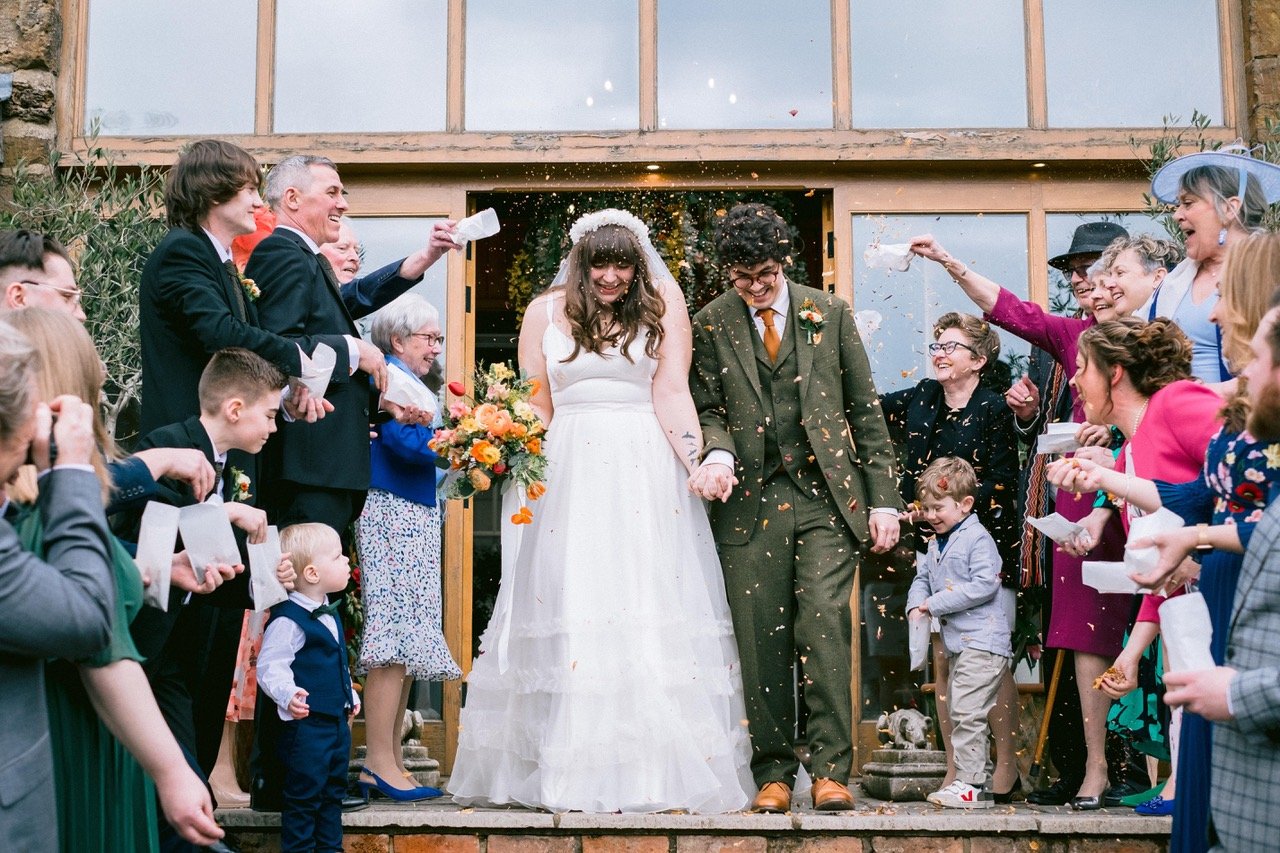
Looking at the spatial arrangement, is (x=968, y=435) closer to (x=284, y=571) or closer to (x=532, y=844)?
(x=532, y=844)

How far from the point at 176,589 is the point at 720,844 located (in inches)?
→ 79.5

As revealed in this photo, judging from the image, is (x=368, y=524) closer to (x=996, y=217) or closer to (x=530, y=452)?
(x=530, y=452)

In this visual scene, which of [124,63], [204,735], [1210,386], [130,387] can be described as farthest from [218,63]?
[1210,386]

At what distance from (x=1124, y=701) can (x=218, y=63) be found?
503 cm

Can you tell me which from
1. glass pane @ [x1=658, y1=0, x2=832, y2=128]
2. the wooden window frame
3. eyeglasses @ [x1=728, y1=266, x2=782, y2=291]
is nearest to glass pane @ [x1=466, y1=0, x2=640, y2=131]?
the wooden window frame

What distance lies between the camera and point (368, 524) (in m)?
5.60

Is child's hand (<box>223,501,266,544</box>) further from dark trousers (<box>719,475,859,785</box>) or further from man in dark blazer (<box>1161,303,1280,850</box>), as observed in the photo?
man in dark blazer (<box>1161,303,1280,850</box>)

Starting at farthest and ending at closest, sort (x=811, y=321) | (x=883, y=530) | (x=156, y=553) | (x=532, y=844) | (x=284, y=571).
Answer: (x=811, y=321)
(x=883, y=530)
(x=532, y=844)
(x=284, y=571)
(x=156, y=553)

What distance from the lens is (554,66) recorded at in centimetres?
686

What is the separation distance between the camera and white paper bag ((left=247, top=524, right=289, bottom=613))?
391 centimetres

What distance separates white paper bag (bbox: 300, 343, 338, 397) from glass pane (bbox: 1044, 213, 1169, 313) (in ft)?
12.0

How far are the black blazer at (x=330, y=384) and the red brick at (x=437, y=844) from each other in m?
1.20

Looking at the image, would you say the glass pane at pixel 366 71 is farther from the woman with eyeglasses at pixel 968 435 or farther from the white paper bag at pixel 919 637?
the white paper bag at pixel 919 637

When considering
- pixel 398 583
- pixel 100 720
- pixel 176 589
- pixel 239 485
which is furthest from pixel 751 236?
pixel 100 720
